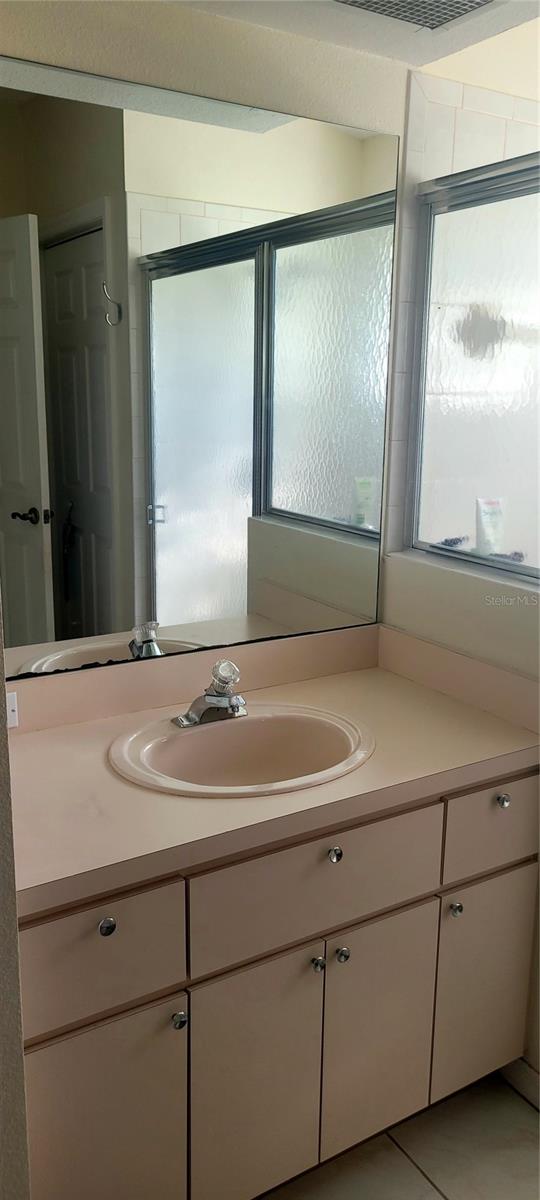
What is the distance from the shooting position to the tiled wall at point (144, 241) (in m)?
1.73

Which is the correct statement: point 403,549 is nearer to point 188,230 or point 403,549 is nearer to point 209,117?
point 188,230

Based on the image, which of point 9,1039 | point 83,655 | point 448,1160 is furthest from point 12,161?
point 448,1160

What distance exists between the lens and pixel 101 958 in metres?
1.33

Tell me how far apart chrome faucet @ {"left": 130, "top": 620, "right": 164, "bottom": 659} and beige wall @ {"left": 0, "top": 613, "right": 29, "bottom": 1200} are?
77 centimetres

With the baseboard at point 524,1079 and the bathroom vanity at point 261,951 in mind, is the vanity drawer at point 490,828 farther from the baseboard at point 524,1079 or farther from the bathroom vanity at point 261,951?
the baseboard at point 524,1079

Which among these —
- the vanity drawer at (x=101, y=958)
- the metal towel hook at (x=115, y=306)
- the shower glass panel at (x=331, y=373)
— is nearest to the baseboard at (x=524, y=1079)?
the vanity drawer at (x=101, y=958)

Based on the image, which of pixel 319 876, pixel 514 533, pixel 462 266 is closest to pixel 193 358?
pixel 462 266

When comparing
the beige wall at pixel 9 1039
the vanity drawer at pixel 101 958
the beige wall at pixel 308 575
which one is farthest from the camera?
the beige wall at pixel 308 575

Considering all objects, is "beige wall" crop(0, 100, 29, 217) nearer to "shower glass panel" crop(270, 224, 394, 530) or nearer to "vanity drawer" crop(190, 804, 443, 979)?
"shower glass panel" crop(270, 224, 394, 530)

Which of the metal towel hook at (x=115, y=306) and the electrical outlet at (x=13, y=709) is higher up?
the metal towel hook at (x=115, y=306)

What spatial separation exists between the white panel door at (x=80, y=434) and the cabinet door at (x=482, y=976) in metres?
0.91

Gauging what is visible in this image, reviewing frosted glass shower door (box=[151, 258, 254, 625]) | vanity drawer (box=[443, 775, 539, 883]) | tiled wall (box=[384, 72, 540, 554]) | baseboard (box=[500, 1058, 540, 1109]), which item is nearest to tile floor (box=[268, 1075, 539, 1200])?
baseboard (box=[500, 1058, 540, 1109])

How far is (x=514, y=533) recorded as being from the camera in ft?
6.41

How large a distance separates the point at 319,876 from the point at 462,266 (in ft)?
4.32
